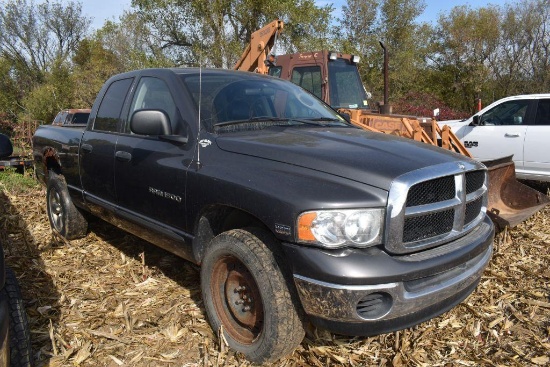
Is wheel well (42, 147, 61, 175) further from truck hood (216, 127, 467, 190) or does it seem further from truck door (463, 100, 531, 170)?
truck door (463, 100, 531, 170)

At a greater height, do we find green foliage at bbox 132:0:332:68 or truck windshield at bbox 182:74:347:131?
green foliage at bbox 132:0:332:68

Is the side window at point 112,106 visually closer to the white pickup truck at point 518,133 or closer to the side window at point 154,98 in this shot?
the side window at point 154,98

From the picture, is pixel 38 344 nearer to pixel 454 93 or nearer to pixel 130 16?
pixel 130 16

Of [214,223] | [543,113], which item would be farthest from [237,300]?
[543,113]

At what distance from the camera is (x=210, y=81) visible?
12.0 ft

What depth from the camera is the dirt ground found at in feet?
9.82

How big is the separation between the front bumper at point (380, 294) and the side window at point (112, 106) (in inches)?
104

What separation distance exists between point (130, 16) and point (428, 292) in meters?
28.7

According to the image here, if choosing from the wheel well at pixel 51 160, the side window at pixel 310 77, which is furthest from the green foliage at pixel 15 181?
the side window at pixel 310 77

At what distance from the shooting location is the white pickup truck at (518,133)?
7297 millimetres

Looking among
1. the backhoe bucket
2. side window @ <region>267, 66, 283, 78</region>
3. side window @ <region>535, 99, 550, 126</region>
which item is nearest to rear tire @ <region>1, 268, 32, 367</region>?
the backhoe bucket

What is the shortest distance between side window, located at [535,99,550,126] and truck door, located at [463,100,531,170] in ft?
0.59

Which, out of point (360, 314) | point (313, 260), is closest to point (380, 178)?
point (313, 260)

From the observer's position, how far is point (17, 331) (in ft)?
8.21
